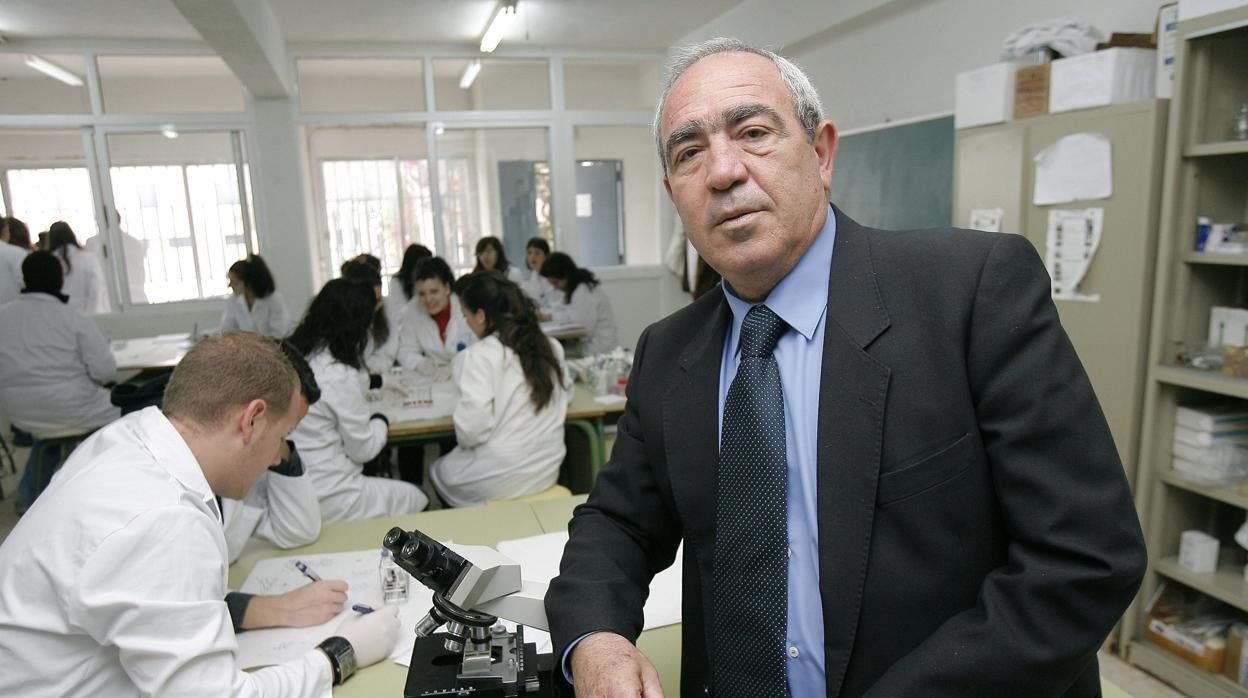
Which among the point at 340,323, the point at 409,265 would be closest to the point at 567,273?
the point at 409,265

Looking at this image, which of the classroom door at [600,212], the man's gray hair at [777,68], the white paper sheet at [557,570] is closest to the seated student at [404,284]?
the classroom door at [600,212]

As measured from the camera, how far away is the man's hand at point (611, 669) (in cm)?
92

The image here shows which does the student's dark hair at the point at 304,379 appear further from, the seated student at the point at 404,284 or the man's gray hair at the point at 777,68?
the seated student at the point at 404,284

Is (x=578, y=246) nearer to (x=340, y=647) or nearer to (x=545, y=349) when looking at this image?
(x=545, y=349)

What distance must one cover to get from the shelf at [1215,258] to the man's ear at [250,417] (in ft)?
9.00

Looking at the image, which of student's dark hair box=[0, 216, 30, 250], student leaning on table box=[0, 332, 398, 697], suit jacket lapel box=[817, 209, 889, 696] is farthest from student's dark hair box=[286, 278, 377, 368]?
student's dark hair box=[0, 216, 30, 250]

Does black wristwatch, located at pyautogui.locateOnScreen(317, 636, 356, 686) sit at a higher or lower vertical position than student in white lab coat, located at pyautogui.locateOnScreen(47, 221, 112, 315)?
lower

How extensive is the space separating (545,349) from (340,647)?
187 cm

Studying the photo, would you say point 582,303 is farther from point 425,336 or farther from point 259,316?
point 259,316

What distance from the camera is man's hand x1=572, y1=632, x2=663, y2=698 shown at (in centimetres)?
92

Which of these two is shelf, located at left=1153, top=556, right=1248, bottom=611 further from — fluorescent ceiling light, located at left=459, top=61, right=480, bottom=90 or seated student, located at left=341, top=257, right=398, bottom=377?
fluorescent ceiling light, located at left=459, top=61, right=480, bottom=90

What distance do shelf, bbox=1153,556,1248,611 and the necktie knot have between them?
238 cm

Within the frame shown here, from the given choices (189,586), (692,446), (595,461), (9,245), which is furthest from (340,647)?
(9,245)

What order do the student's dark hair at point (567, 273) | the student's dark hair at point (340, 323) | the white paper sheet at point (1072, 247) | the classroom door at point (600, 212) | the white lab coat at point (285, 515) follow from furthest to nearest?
the classroom door at point (600, 212)
the student's dark hair at point (567, 273)
the student's dark hair at point (340, 323)
the white paper sheet at point (1072, 247)
the white lab coat at point (285, 515)
